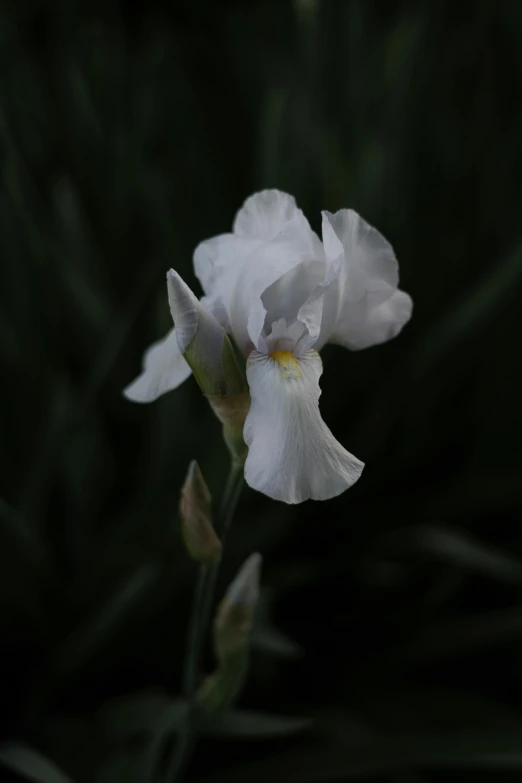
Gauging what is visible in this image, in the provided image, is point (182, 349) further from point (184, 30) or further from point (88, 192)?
point (184, 30)

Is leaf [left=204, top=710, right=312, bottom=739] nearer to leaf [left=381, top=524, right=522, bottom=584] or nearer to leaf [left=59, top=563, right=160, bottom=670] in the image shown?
leaf [left=59, top=563, right=160, bottom=670]

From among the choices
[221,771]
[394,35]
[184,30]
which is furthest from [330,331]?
[184,30]

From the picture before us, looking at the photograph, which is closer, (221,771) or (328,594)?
(221,771)

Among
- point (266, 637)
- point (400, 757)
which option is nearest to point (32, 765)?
point (266, 637)

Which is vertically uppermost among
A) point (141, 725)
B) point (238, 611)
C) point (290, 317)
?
point (290, 317)

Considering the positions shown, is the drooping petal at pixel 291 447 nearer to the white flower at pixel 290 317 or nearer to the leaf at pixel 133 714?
the white flower at pixel 290 317

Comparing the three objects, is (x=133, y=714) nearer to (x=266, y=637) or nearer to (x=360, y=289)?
(x=266, y=637)

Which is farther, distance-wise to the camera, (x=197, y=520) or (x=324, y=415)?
(x=324, y=415)
